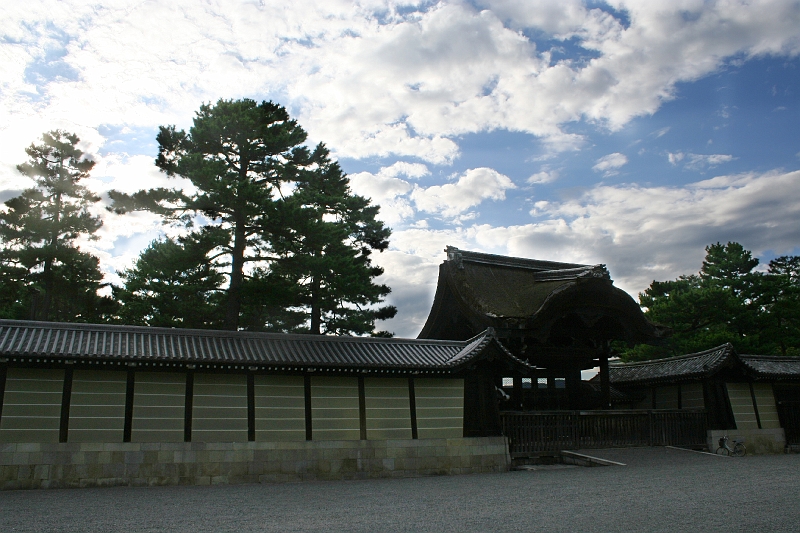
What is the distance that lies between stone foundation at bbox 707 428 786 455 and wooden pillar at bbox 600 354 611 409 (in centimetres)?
335

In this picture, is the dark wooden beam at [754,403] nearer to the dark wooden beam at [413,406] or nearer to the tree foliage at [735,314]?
the tree foliage at [735,314]

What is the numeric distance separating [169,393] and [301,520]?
6.81 meters

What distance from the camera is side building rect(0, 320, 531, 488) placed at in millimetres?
13172

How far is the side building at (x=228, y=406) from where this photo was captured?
43.2 ft

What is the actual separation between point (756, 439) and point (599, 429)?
6928 mm

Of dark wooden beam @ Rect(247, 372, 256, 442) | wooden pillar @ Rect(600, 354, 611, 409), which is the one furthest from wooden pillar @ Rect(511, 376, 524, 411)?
dark wooden beam @ Rect(247, 372, 256, 442)

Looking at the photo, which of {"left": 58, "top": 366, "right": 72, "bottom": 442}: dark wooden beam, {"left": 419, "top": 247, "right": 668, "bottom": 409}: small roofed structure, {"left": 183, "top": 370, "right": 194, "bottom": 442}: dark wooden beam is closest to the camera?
{"left": 58, "top": 366, "right": 72, "bottom": 442}: dark wooden beam

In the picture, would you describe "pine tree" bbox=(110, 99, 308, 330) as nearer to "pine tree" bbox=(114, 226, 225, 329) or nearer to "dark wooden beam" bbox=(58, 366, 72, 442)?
"pine tree" bbox=(114, 226, 225, 329)

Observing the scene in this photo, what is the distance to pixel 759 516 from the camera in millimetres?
8695

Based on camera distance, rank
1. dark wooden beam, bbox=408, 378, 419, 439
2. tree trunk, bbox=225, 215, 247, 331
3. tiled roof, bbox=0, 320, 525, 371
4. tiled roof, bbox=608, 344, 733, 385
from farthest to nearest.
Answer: tree trunk, bbox=225, 215, 247, 331, tiled roof, bbox=608, 344, 733, 385, dark wooden beam, bbox=408, 378, 419, 439, tiled roof, bbox=0, 320, 525, 371

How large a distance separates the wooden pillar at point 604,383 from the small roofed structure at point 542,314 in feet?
0.11

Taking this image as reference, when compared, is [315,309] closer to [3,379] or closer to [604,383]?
[604,383]

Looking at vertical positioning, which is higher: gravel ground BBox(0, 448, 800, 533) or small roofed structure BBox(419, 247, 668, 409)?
small roofed structure BBox(419, 247, 668, 409)

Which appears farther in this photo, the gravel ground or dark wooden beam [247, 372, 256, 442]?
dark wooden beam [247, 372, 256, 442]
